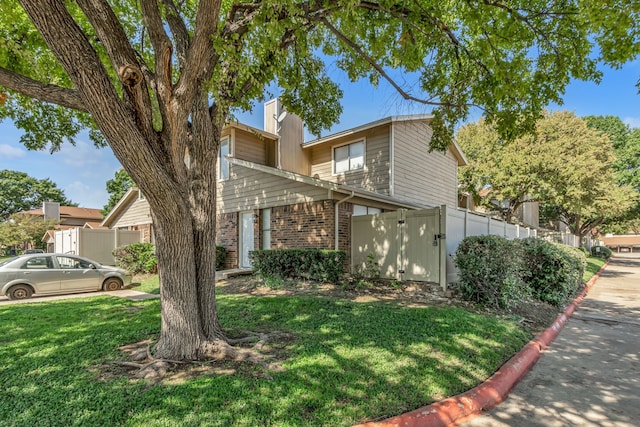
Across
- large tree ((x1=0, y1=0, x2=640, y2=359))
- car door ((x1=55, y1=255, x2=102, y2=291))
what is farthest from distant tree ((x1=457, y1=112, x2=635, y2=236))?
car door ((x1=55, y1=255, x2=102, y2=291))

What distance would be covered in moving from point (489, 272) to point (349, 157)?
8.08m

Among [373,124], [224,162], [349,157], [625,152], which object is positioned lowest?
[224,162]

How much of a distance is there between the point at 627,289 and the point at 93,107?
52.1 feet

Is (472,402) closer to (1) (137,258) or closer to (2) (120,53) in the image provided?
(2) (120,53)

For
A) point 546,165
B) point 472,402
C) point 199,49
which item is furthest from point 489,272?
point 546,165

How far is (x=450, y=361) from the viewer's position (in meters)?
3.97

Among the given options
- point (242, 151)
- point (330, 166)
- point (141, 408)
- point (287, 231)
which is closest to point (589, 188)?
point (330, 166)

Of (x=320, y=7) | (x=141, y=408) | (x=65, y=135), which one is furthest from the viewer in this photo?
(x=65, y=135)

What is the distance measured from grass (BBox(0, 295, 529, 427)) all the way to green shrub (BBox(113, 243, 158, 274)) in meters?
7.14

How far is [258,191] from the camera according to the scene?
12.2m

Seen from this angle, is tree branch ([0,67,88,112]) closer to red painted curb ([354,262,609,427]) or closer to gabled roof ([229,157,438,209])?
red painted curb ([354,262,609,427])

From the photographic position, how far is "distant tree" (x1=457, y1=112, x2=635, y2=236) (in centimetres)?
1744

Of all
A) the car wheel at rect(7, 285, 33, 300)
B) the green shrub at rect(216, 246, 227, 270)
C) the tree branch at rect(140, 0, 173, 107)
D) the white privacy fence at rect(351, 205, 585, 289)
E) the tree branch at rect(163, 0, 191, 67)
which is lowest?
the car wheel at rect(7, 285, 33, 300)

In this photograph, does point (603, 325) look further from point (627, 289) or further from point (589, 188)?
point (589, 188)
